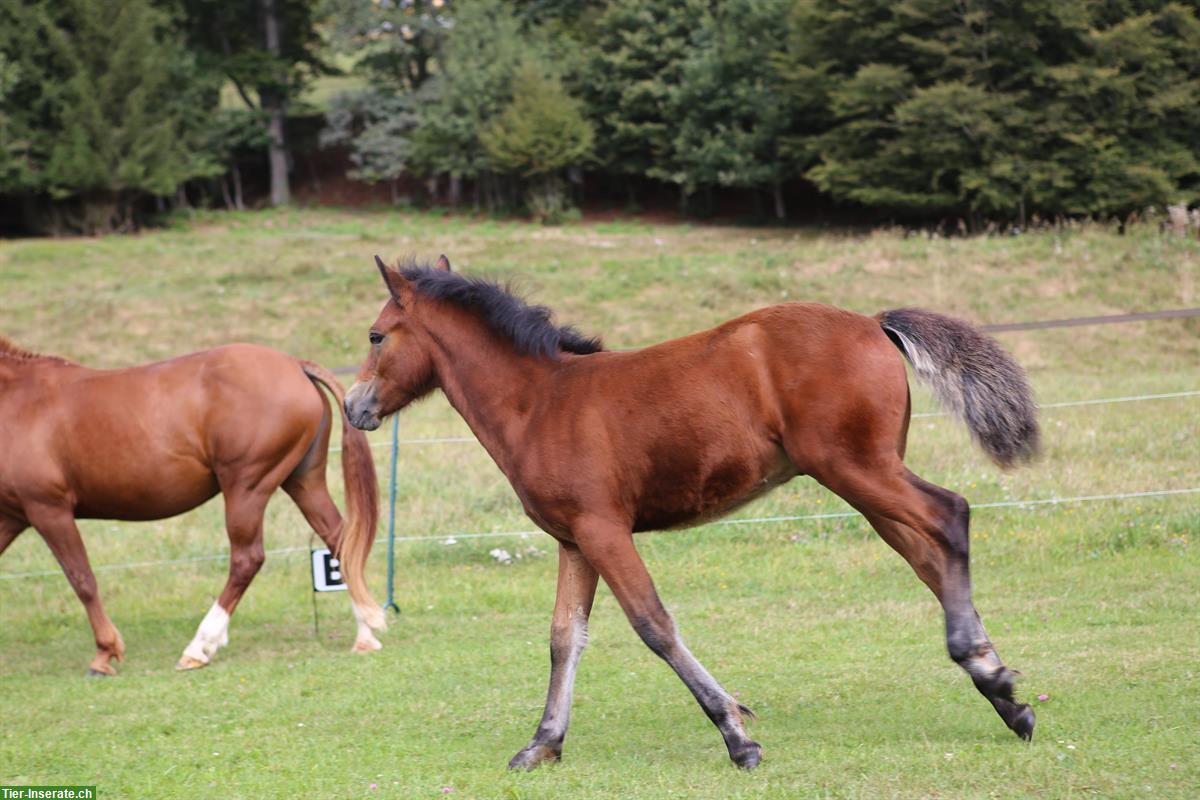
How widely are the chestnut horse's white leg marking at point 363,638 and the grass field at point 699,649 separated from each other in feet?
0.55

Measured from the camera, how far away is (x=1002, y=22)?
108 ft

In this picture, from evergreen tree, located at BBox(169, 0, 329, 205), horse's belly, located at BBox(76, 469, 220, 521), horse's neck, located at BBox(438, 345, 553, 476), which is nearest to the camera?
horse's neck, located at BBox(438, 345, 553, 476)

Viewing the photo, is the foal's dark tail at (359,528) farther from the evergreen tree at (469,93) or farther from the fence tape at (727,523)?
the evergreen tree at (469,93)

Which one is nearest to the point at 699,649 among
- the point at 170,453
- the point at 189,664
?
the point at 189,664

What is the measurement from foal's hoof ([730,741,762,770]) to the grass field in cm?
6

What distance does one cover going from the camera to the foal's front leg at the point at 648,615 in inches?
205

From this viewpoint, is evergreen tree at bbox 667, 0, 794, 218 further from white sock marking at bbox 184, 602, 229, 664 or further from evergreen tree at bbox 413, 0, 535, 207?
white sock marking at bbox 184, 602, 229, 664

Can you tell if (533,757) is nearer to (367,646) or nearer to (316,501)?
(367,646)

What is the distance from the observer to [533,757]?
5426 millimetres

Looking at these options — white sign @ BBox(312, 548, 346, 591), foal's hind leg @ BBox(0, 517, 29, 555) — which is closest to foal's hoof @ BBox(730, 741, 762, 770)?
white sign @ BBox(312, 548, 346, 591)

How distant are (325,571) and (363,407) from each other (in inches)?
116

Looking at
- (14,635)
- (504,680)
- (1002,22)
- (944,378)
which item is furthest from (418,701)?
(1002,22)

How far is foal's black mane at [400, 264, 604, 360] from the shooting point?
5844mm

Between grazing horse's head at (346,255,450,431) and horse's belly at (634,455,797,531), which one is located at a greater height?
grazing horse's head at (346,255,450,431)
